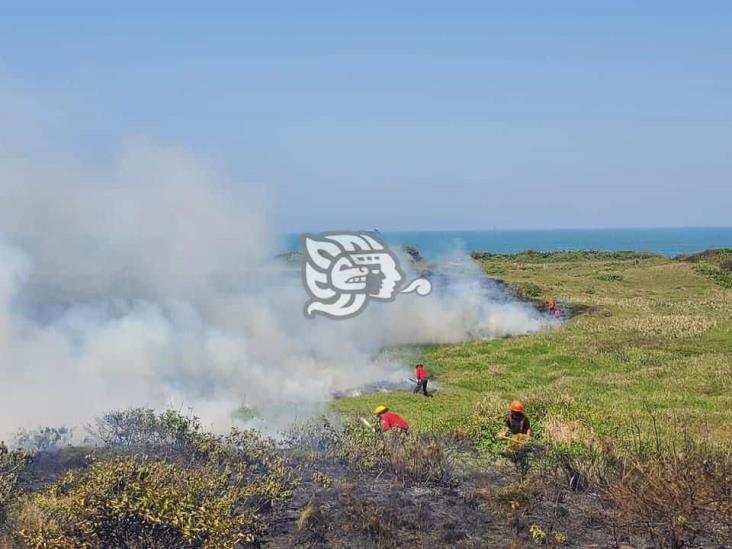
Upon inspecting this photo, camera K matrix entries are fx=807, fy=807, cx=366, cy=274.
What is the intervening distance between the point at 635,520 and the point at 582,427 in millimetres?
6643

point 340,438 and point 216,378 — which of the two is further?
point 216,378

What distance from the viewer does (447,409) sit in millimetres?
21422

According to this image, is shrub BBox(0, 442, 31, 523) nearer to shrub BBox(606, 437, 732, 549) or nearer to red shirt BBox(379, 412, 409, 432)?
red shirt BBox(379, 412, 409, 432)

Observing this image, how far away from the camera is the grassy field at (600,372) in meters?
18.8

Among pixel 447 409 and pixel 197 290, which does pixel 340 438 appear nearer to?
pixel 447 409

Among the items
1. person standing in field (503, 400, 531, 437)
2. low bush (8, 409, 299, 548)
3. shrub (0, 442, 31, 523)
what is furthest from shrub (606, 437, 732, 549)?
shrub (0, 442, 31, 523)

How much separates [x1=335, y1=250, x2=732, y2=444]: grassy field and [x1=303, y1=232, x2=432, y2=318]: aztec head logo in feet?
11.8

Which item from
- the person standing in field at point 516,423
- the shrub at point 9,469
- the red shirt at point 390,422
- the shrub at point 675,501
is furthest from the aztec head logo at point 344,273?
the shrub at point 675,501

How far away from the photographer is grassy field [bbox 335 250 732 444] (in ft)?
61.8

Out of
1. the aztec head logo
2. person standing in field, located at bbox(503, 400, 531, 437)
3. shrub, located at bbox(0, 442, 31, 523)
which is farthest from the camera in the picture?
the aztec head logo

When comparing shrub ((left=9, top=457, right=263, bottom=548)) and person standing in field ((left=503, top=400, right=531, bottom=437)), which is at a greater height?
shrub ((left=9, top=457, right=263, bottom=548))

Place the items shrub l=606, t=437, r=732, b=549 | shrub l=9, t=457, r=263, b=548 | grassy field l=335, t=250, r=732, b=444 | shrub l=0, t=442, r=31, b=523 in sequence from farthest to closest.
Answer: grassy field l=335, t=250, r=732, b=444
shrub l=0, t=442, r=31, b=523
shrub l=606, t=437, r=732, b=549
shrub l=9, t=457, r=263, b=548

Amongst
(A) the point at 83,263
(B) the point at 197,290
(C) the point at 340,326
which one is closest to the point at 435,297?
(C) the point at 340,326

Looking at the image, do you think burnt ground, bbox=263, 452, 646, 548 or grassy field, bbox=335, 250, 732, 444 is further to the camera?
grassy field, bbox=335, 250, 732, 444
